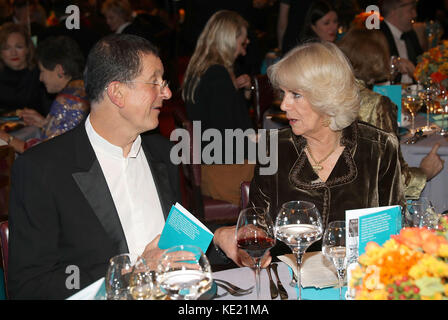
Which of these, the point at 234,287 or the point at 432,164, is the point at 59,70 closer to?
the point at 432,164

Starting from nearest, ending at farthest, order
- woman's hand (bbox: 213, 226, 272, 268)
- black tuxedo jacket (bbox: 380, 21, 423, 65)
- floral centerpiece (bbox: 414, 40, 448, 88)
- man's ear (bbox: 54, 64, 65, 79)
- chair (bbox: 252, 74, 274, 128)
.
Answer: woman's hand (bbox: 213, 226, 272, 268) → man's ear (bbox: 54, 64, 65, 79) → floral centerpiece (bbox: 414, 40, 448, 88) → chair (bbox: 252, 74, 274, 128) → black tuxedo jacket (bbox: 380, 21, 423, 65)

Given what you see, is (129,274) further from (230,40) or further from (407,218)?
(230,40)

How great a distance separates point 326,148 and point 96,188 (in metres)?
1.02

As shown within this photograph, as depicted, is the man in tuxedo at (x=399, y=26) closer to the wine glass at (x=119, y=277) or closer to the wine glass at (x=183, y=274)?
the wine glass at (x=183, y=274)

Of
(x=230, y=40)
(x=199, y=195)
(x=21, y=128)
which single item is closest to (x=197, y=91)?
(x=230, y=40)

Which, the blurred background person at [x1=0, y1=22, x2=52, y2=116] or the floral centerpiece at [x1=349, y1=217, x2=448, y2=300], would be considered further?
the blurred background person at [x1=0, y1=22, x2=52, y2=116]

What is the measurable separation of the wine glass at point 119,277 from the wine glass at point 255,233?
0.31m

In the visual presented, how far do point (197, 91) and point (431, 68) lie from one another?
1.89m

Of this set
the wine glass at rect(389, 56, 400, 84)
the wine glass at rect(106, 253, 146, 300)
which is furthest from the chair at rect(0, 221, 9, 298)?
the wine glass at rect(389, 56, 400, 84)

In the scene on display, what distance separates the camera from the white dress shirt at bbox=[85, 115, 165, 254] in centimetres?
211

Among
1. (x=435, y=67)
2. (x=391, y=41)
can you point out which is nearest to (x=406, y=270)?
(x=435, y=67)

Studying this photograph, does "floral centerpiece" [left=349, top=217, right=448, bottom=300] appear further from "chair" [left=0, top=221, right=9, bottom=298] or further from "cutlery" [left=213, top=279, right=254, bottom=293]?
"chair" [left=0, top=221, right=9, bottom=298]

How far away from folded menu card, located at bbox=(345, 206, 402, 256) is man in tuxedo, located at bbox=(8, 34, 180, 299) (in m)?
0.60

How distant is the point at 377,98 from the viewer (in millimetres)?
3486
